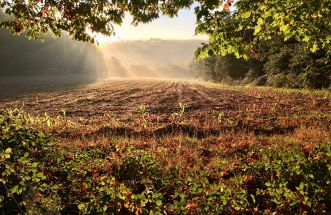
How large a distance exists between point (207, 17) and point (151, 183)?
12.3 feet

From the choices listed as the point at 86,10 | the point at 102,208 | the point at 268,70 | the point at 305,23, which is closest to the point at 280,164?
the point at 102,208

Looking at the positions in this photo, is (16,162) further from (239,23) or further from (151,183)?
(239,23)

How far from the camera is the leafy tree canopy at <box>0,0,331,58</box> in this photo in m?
7.20

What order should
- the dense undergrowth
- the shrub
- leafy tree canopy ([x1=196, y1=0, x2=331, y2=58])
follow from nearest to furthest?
the shrub < the dense undergrowth < leafy tree canopy ([x1=196, y1=0, x2=331, y2=58])

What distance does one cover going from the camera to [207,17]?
7.00 metres

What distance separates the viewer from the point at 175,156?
7.87 meters

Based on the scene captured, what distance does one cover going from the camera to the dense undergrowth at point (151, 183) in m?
4.44

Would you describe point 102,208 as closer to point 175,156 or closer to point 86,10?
point 175,156

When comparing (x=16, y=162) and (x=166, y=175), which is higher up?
(x=16, y=162)

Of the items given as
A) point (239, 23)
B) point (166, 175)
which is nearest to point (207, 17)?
point (239, 23)

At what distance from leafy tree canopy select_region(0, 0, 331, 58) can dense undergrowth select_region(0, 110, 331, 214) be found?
9.08 ft

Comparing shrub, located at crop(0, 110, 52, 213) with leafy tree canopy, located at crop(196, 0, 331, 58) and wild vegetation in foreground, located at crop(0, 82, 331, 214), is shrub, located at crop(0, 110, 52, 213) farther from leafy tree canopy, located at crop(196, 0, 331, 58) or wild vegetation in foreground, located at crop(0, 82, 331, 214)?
leafy tree canopy, located at crop(196, 0, 331, 58)

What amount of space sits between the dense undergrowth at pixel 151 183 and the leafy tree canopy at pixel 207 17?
9.08ft

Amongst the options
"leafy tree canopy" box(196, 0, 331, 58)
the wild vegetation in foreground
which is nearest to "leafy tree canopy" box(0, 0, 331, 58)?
"leafy tree canopy" box(196, 0, 331, 58)
